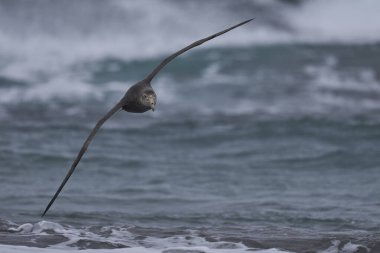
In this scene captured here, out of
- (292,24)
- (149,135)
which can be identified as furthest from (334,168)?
(292,24)

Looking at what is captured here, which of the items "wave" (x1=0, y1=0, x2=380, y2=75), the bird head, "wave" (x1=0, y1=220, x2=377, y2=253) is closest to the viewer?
"wave" (x1=0, y1=220, x2=377, y2=253)

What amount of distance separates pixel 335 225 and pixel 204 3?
14983 mm

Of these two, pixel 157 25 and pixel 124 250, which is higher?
pixel 157 25

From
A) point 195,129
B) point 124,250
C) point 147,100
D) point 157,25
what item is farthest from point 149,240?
point 157,25

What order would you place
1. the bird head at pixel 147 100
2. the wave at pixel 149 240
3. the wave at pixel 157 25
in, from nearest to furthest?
the wave at pixel 149 240, the bird head at pixel 147 100, the wave at pixel 157 25

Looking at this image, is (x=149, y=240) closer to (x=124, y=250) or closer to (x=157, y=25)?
(x=124, y=250)

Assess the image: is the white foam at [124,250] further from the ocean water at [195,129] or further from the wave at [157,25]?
the wave at [157,25]

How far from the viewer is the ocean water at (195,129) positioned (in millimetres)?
9355

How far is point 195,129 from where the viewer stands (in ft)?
52.5

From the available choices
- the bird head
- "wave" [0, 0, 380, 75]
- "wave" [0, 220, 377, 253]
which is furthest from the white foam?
"wave" [0, 0, 380, 75]

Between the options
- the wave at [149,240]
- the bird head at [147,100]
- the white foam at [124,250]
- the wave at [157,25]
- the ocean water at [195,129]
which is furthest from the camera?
the wave at [157,25]

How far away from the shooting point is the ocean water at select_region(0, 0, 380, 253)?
936 centimetres

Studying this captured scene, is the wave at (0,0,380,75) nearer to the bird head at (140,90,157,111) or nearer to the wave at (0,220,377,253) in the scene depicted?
the wave at (0,220,377,253)

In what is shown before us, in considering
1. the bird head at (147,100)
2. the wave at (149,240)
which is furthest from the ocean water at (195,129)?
the bird head at (147,100)
